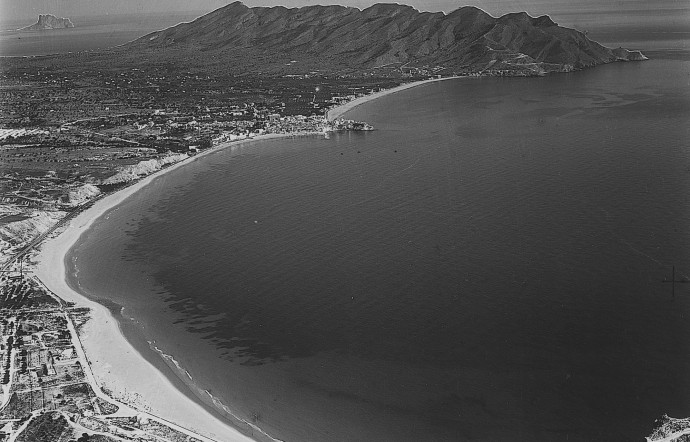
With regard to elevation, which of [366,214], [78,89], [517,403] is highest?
[78,89]

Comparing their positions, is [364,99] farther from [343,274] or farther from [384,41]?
[343,274]

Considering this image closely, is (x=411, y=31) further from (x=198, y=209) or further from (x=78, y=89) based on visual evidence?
(x=198, y=209)

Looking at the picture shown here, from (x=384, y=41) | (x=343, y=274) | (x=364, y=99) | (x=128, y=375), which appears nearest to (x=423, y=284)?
(x=343, y=274)

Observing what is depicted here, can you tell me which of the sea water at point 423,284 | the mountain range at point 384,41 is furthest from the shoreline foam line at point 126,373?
the mountain range at point 384,41

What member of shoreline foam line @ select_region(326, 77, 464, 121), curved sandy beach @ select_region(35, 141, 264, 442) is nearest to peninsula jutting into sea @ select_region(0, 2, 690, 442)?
curved sandy beach @ select_region(35, 141, 264, 442)

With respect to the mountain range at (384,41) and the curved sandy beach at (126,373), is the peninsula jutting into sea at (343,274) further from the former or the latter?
the mountain range at (384,41)

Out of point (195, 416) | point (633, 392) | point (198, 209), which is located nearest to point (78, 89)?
point (198, 209)

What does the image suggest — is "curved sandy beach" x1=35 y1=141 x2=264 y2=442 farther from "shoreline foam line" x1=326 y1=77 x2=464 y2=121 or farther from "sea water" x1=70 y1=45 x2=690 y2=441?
"shoreline foam line" x1=326 y1=77 x2=464 y2=121
